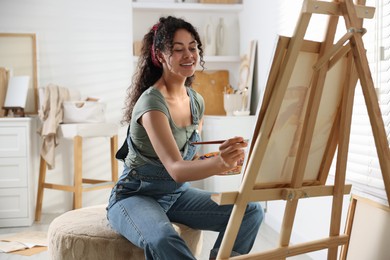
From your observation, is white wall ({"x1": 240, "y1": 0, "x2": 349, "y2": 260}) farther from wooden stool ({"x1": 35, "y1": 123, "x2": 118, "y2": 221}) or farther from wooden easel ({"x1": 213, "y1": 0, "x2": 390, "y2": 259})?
wooden stool ({"x1": 35, "y1": 123, "x2": 118, "y2": 221})

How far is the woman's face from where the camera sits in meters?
1.96

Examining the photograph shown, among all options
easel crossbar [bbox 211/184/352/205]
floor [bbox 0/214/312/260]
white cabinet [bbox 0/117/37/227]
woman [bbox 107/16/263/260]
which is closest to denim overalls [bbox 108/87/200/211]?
woman [bbox 107/16/263/260]

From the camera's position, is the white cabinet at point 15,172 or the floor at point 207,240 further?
the white cabinet at point 15,172

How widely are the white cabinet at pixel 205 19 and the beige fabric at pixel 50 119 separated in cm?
85

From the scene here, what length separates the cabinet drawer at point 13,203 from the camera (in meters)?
3.96

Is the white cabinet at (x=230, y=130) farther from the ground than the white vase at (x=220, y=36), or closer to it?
closer to it

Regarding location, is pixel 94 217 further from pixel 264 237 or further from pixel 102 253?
pixel 264 237

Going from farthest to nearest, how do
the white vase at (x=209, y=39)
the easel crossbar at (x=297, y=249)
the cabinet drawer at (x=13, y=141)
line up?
the white vase at (x=209, y=39) → the cabinet drawer at (x=13, y=141) → the easel crossbar at (x=297, y=249)

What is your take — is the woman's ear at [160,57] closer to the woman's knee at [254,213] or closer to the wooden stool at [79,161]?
the woman's knee at [254,213]

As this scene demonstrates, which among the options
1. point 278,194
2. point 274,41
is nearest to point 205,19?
point 274,41

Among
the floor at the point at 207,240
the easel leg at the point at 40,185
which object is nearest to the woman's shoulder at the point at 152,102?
the floor at the point at 207,240

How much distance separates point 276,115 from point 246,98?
275 centimetres

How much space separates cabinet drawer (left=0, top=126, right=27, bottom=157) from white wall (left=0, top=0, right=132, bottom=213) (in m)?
0.52

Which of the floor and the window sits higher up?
the window
